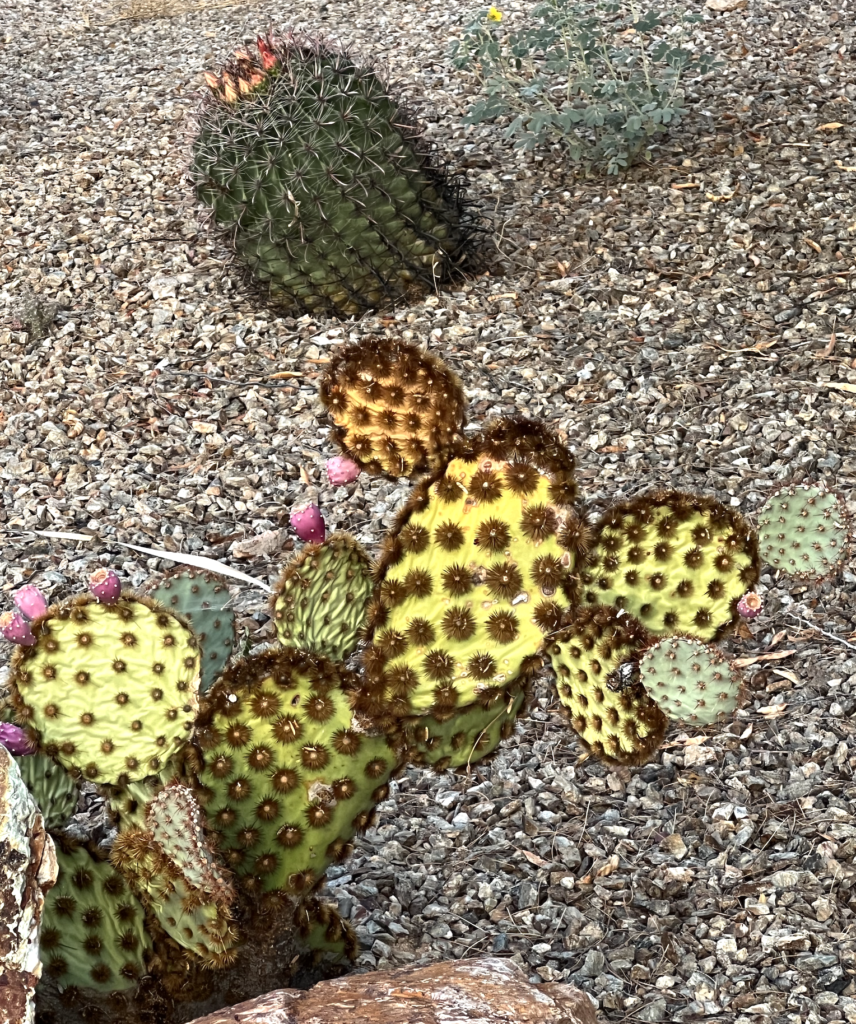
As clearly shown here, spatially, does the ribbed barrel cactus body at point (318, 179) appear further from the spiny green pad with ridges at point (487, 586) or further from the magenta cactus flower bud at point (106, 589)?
the magenta cactus flower bud at point (106, 589)

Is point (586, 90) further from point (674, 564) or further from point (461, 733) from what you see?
point (461, 733)

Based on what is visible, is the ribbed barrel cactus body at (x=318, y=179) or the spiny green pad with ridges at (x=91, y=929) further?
the ribbed barrel cactus body at (x=318, y=179)

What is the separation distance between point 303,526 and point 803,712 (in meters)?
1.21

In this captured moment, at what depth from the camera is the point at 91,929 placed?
1.79 metres

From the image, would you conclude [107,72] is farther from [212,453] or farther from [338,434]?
[338,434]

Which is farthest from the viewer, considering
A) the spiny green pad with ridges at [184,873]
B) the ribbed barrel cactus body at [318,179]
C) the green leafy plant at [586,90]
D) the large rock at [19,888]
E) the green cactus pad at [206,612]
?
the green leafy plant at [586,90]

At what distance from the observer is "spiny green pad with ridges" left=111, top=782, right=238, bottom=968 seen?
5.31 feet

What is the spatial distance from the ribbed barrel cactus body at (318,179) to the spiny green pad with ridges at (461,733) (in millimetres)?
1955

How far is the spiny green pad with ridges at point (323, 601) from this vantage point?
1935 millimetres

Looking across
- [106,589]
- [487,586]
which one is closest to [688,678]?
[487,586]

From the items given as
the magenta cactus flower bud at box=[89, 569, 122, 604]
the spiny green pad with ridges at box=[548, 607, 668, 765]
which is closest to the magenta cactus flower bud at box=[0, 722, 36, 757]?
the magenta cactus flower bud at box=[89, 569, 122, 604]

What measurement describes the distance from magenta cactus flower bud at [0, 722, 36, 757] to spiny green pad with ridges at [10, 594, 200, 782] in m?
0.02

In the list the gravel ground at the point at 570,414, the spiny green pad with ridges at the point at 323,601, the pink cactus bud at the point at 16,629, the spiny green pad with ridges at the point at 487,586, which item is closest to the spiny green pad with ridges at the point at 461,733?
the spiny green pad with ridges at the point at 487,586

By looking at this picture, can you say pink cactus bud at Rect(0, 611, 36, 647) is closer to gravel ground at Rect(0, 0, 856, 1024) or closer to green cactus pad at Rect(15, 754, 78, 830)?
green cactus pad at Rect(15, 754, 78, 830)
